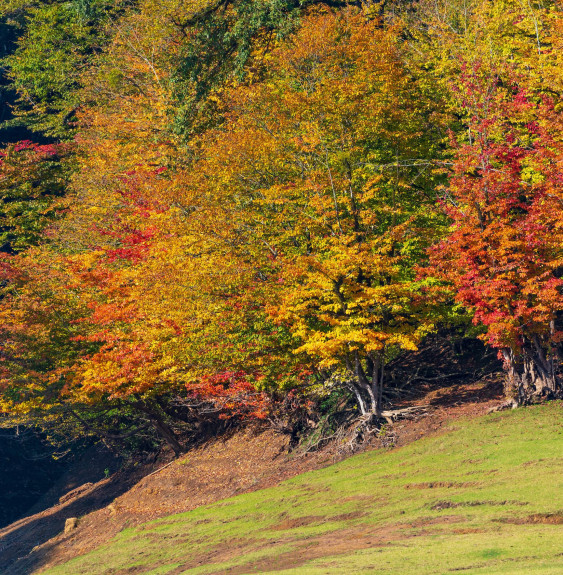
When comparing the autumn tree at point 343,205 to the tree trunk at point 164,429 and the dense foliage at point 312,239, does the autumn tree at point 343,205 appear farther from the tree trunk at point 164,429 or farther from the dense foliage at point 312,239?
the tree trunk at point 164,429

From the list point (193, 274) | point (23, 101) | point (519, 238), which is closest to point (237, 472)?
point (193, 274)

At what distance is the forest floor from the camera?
70.6 ft

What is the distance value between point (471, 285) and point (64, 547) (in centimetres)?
1603

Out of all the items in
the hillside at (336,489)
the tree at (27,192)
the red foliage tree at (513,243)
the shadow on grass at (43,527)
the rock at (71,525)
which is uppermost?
the tree at (27,192)

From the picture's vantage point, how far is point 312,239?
844 inches

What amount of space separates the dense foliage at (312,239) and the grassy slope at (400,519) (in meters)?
3.10

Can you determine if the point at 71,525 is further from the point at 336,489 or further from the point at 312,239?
the point at 312,239

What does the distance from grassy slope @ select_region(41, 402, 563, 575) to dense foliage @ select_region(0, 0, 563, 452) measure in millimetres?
3104

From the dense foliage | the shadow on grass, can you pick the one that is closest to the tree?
the dense foliage

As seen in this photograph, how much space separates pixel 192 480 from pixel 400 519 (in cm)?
1414

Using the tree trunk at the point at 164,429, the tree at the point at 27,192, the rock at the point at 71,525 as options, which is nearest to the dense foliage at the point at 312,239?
the tree trunk at the point at 164,429

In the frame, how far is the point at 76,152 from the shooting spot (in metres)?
44.9

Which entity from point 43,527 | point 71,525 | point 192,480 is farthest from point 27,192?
point 192,480

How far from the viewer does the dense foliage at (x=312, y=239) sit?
1880cm
